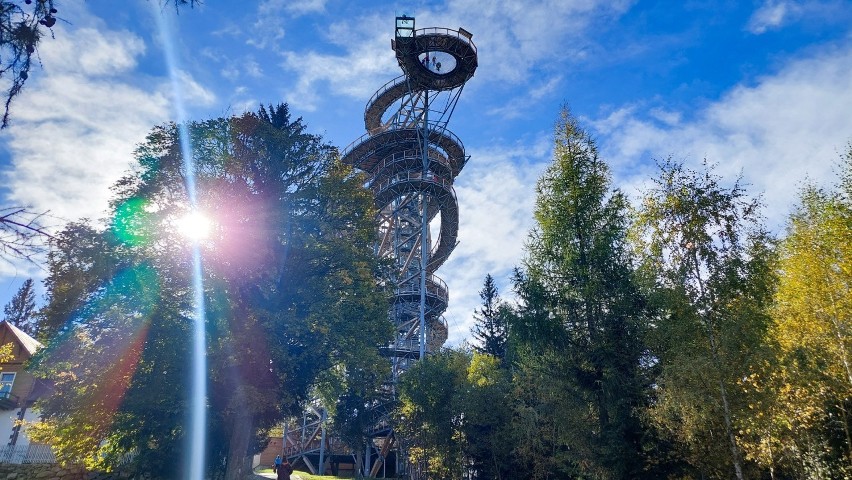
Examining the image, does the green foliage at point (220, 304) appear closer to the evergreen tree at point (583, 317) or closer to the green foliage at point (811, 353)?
the evergreen tree at point (583, 317)

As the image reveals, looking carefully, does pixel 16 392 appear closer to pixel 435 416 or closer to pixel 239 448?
pixel 239 448

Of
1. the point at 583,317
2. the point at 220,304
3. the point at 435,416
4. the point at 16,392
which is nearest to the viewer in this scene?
the point at 583,317

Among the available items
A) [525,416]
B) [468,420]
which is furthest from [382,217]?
[525,416]

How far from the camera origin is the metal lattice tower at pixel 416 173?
36.1 metres

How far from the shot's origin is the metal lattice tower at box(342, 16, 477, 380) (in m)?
36.1

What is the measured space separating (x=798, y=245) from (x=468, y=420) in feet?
52.0

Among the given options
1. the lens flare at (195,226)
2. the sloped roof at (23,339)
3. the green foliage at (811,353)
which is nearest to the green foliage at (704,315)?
the green foliage at (811,353)

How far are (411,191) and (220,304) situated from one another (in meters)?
24.5

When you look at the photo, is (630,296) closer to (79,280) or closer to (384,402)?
(79,280)

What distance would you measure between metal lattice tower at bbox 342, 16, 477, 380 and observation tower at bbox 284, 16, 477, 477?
0.08 meters

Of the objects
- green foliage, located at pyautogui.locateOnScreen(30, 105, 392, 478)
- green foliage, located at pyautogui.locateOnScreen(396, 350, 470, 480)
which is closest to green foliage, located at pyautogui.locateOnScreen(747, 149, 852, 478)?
green foliage, located at pyautogui.locateOnScreen(30, 105, 392, 478)

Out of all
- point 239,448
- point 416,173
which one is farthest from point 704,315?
point 416,173

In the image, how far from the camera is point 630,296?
47.6 feet

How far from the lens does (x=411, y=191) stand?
1540 inches
